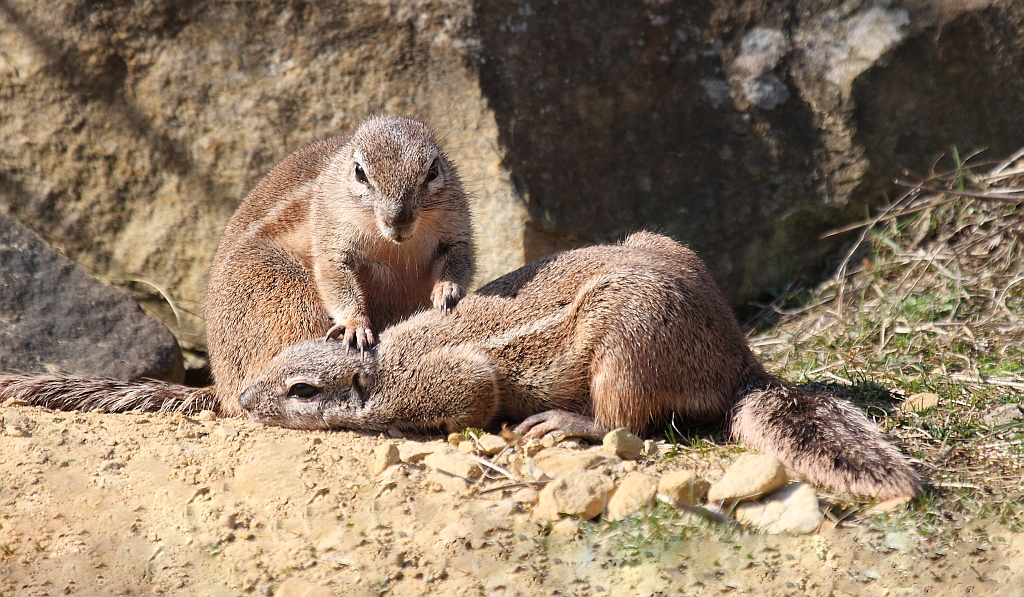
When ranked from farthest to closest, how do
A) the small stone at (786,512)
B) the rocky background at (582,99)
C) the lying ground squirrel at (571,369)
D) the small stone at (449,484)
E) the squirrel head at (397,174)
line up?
the rocky background at (582,99) < the squirrel head at (397,174) < the lying ground squirrel at (571,369) < the small stone at (449,484) < the small stone at (786,512)

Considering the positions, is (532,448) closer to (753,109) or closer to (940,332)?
(940,332)

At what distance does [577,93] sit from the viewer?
6.72 metres

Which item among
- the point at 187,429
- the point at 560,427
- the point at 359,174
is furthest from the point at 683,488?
the point at 359,174

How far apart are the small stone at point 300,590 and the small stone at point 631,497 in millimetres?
1188

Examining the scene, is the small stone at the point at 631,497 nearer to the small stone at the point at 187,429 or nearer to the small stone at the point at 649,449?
the small stone at the point at 649,449

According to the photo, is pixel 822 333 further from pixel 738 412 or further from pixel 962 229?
pixel 738 412

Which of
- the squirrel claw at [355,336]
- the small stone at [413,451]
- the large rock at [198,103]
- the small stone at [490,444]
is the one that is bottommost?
the small stone at [490,444]

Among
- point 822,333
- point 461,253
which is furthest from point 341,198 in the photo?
point 822,333

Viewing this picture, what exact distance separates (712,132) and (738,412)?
2720mm

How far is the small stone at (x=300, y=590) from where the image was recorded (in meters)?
3.59

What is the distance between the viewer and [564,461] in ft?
14.4

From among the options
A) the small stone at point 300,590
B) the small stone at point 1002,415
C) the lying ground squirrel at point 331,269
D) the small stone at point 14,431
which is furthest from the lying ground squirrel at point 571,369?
the small stone at point 300,590

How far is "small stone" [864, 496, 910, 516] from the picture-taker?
391cm

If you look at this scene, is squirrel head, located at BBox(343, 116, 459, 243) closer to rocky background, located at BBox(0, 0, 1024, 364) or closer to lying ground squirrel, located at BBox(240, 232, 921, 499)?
lying ground squirrel, located at BBox(240, 232, 921, 499)
